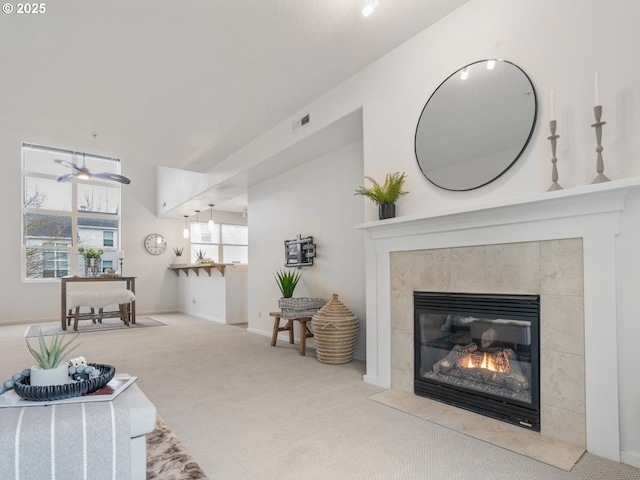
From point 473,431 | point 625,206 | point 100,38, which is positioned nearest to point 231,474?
point 473,431

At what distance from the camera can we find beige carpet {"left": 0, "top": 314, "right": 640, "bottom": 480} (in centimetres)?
163

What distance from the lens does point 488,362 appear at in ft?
7.42

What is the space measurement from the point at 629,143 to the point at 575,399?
1226 millimetres

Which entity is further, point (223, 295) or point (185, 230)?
point (185, 230)

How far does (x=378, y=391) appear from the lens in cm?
268

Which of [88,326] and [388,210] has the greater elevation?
[388,210]

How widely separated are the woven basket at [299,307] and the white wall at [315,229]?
259 millimetres

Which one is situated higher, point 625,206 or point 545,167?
point 545,167

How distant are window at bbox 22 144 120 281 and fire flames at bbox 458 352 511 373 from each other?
7.60 metres

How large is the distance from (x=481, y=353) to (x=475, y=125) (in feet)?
4.61

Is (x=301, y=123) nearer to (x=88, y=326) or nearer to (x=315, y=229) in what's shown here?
(x=315, y=229)

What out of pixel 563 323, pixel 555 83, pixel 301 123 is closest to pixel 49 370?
pixel 563 323

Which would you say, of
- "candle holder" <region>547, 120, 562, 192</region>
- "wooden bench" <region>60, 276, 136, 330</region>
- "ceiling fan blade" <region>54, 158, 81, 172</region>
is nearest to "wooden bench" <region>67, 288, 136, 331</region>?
"wooden bench" <region>60, 276, 136, 330</region>

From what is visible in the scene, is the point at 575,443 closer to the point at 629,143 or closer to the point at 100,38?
the point at 629,143
